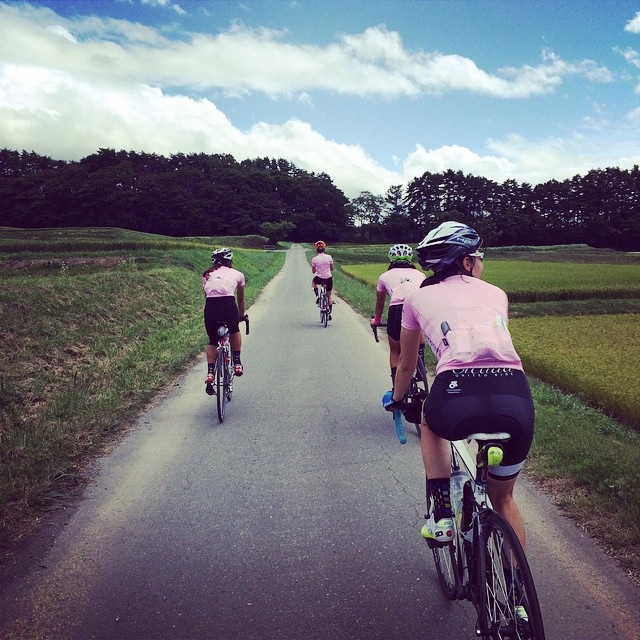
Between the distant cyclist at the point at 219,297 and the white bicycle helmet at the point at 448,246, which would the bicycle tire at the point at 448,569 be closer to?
the white bicycle helmet at the point at 448,246

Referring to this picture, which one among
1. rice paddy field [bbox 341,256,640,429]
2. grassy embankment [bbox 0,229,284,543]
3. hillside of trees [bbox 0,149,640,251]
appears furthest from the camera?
hillside of trees [bbox 0,149,640,251]

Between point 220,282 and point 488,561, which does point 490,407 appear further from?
point 220,282

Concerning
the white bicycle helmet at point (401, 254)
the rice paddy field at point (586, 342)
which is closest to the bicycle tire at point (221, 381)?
the white bicycle helmet at point (401, 254)

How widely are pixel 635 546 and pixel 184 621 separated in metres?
2.86

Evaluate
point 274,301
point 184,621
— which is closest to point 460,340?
point 184,621

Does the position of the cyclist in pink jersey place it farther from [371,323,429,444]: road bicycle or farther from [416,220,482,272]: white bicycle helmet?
[371,323,429,444]: road bicycle

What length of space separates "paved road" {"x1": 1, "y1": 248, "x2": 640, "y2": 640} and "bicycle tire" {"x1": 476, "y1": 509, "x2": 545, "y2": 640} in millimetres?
636

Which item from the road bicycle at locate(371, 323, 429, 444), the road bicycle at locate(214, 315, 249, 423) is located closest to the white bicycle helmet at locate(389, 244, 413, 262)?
the road bicycle at locate(371, 323, 429, 444)

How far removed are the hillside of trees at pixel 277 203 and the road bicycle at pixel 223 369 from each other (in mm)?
81344

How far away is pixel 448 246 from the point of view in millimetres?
2211

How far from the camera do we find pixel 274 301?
17.8 m

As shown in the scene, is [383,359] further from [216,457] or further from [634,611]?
[634,611]

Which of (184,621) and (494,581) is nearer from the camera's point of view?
(494,581)

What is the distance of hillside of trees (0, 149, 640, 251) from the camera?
81.2 meters
